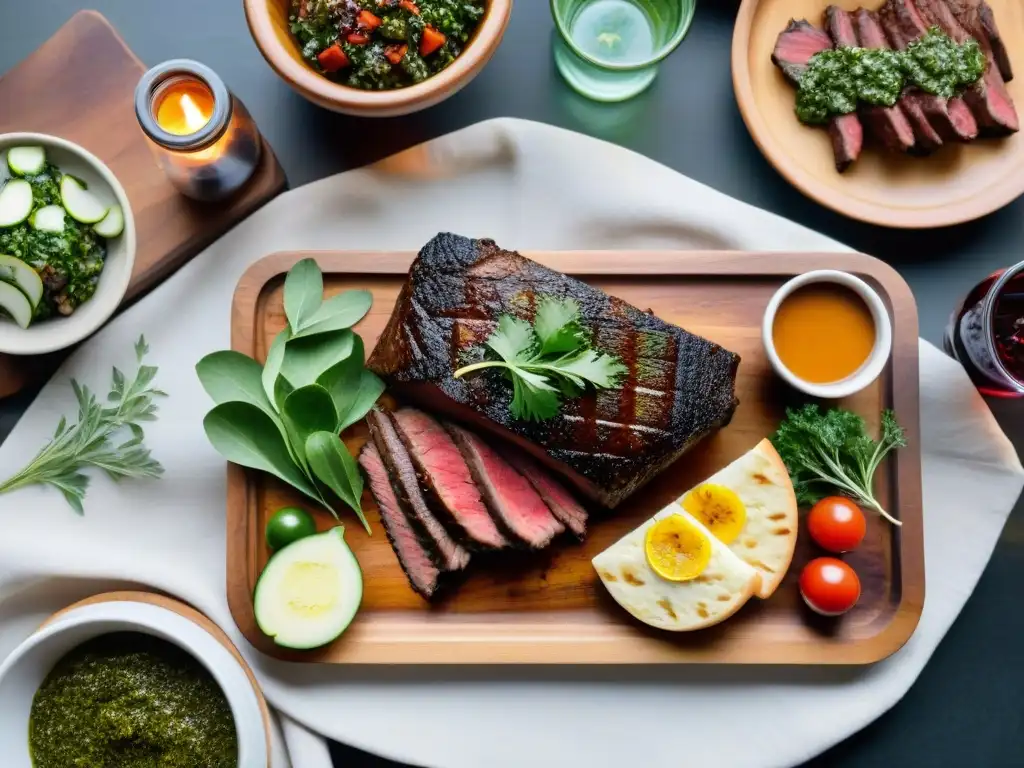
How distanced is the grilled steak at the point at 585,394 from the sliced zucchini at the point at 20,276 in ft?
3.99

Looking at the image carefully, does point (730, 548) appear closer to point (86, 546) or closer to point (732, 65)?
point (732, 65)

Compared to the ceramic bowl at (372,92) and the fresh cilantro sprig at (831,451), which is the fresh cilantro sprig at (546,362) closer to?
the fresh cilantro sprig at (831,451)

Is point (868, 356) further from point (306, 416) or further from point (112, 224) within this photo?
point (112, 224)

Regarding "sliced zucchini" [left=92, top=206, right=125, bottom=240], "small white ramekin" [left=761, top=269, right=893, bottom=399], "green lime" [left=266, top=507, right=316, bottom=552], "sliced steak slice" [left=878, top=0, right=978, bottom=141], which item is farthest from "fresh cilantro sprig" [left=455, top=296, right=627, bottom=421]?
"sliced steak slice" [left=878, top=0, right=978, bottom=141]

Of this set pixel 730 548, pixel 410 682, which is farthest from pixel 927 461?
pixel 410 682

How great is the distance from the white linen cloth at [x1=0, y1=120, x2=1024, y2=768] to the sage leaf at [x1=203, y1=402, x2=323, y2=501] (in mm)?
288

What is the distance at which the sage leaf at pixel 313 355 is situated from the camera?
3.20 m

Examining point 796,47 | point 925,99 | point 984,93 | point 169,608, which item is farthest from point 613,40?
point 169,608

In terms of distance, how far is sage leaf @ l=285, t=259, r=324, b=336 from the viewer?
10.5ft

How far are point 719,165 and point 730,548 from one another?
1.56 metres

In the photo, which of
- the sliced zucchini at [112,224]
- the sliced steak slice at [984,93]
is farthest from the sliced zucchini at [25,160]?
the sliced steak slice at [984,93]


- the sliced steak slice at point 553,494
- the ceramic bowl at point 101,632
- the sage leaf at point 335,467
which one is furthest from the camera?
the sliced steak slice at point 553,494

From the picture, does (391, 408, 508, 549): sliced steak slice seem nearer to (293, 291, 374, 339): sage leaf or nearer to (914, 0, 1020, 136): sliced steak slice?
(293, 291, 374, 339): sage leaf

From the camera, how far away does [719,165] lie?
143 inches
